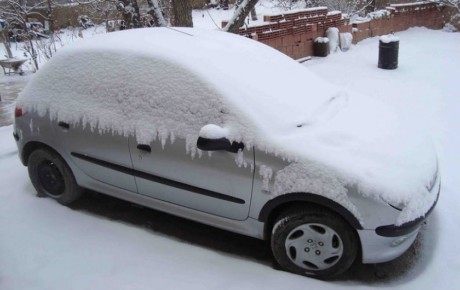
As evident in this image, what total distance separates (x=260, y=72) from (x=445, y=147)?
3.04 m

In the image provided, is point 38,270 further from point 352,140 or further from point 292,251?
point 352,140

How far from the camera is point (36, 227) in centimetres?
345

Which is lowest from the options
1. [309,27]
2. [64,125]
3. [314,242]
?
[314,242]

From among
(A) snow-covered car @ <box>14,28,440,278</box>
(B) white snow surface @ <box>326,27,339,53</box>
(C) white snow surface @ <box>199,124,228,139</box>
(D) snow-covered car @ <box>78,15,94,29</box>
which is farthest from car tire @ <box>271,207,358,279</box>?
(D) snow-covered car @ <box>78,15,94,29</box>

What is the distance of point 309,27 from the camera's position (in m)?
10.3

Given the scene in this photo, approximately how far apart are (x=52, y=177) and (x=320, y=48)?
833 cm

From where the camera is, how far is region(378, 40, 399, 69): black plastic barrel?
9062 mm

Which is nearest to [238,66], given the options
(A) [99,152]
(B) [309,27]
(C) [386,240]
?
(A) [99,152]

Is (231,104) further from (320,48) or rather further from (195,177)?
(320,48)

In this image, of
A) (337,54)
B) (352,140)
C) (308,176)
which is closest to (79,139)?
(308,176)

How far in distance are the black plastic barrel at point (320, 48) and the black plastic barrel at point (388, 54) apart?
5.23ft

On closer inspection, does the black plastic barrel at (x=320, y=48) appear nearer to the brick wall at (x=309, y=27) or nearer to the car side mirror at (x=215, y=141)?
the brick wall at (x=309, y=27)

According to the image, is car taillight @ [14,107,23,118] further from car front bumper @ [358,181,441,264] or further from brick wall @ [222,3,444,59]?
brick wall @ [222,3,444,59]

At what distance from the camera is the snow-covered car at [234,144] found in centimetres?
260
